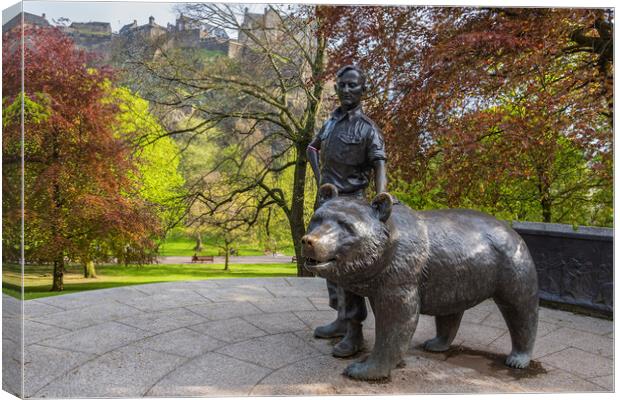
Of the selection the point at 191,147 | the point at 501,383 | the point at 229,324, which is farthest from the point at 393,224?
the point at 191,147

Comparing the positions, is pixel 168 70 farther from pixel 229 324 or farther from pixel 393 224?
pixel 393 224

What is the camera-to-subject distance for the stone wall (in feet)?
21.3

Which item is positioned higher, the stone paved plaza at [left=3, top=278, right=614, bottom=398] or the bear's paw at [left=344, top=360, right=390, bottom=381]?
the bear's paw at [left=344, top=360, right=390, bottom=381]

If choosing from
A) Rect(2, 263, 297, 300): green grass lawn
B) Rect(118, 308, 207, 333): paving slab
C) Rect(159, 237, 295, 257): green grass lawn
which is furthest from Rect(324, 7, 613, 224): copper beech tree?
Rect(159, 237, 295, 257): green grass lawn

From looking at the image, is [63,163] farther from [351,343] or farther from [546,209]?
[546,209]

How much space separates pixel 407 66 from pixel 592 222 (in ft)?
12.7

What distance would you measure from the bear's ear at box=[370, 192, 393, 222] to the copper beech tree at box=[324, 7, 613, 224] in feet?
10.5

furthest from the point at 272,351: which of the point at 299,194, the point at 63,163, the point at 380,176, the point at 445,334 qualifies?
the point at 299,194

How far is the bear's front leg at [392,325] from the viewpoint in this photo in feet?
12.3

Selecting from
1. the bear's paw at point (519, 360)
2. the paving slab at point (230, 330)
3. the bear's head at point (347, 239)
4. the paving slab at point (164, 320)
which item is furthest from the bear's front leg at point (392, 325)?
the paving slab at point (164, 320)

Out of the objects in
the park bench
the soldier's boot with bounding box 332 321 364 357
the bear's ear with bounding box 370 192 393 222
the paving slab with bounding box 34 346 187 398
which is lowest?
the paving slab with bounding box 34 346 187 398

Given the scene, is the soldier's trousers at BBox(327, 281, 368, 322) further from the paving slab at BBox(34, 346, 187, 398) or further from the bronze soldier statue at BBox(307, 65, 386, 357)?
the paving slab at BBox(34, 346, 187, 398)

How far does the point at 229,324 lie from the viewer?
5.61 metres

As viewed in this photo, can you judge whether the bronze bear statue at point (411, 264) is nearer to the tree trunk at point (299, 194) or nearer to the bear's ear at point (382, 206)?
the bear's ear at point (382, 206)
